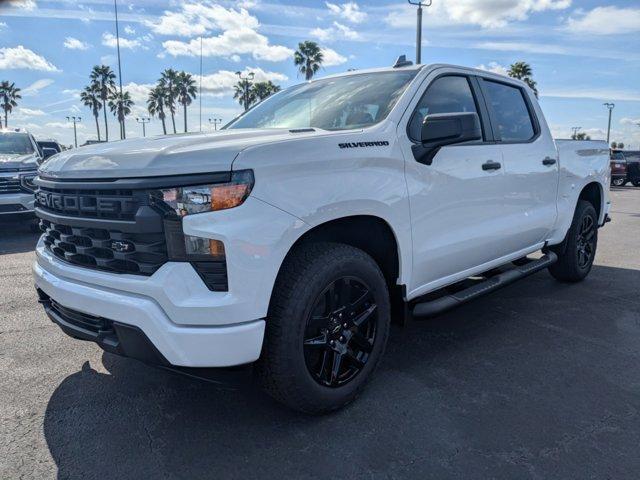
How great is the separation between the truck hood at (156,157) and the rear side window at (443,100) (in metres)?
0.84

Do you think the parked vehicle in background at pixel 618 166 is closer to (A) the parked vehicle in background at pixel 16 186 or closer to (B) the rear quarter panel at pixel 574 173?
(B) the rear quarter panel at pixel 574 173

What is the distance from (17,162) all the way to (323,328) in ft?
26.6

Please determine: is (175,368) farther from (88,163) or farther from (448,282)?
(448,282)

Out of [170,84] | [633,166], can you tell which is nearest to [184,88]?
[170,84]

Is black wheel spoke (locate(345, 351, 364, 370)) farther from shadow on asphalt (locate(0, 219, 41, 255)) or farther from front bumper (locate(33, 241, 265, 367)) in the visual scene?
shadow on asphalt (locate(0, 219, 41, 255))

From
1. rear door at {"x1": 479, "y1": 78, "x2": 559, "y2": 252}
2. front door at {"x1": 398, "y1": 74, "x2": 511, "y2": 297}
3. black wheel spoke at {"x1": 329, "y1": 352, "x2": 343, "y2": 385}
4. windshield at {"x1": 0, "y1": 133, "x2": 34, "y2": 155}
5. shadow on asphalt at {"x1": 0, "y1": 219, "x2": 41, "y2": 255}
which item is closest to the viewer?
black wheel spoke at {"x1": 329, "y1": 352, "x2": 343, "y2": 385}

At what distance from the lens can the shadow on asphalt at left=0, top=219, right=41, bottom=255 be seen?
771 centimetres

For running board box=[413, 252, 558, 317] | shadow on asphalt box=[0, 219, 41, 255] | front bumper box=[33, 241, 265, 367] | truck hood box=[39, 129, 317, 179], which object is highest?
truck hood box=[39, 129, 317, 179]

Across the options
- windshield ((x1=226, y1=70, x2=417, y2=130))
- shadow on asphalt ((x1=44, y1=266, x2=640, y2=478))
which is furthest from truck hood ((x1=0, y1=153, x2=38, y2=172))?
shadow on asphalt ((x1=44, y1=266, x2=640, y2=478))

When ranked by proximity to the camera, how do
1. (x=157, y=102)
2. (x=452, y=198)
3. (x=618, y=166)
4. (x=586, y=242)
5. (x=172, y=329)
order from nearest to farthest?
1. (x=172, y=329)
2. (x=452, y=198)
3. (x=586, y=242)
4. (x=618, y=166)
5. (x=157, y=102)

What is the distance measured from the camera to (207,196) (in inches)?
88.1

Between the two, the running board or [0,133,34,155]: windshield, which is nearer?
the running board

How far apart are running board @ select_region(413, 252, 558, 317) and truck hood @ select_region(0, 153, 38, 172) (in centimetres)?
792

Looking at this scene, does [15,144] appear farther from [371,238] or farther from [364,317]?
[364,317]
